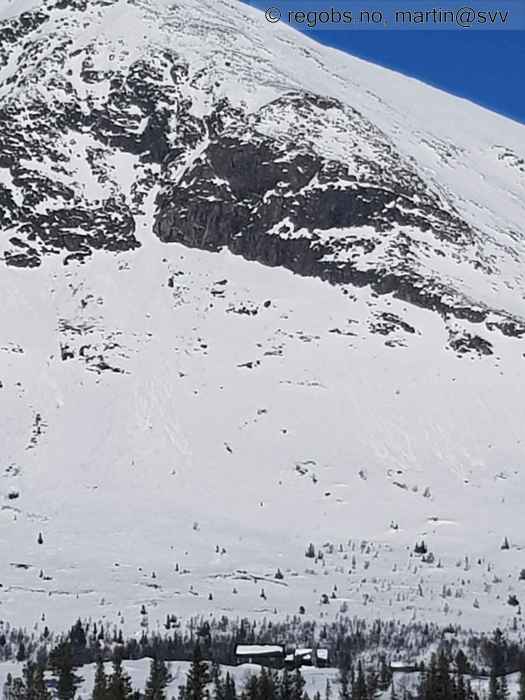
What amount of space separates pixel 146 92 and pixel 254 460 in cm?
7197

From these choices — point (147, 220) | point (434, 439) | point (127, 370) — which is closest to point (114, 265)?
point (147, 220)

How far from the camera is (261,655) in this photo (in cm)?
6712

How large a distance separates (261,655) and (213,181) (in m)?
86.4

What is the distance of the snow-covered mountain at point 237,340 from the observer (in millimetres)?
87688

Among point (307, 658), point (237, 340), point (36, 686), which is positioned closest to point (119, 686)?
point (36, 686)

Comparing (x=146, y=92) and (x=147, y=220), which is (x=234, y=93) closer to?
(x=146, y=92)

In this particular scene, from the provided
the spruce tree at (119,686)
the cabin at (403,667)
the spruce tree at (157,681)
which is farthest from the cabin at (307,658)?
the spruce tree at (119,686)

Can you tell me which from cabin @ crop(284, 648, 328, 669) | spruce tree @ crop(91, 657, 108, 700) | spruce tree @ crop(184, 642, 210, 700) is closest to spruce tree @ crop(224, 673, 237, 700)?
spruce tree @ crop(184, 642, 210, 700)

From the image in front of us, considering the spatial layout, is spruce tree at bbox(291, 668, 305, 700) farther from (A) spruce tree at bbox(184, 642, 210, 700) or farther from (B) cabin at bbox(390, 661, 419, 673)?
(B) cabin at bbox(390, 661, 419, 673)

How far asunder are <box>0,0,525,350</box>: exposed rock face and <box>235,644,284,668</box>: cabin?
61831 millimetres

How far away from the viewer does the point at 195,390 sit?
371 feet

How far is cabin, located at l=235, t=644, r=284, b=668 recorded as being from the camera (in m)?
66.4

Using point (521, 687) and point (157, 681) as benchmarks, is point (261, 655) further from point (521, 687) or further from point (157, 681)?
point (521, 687)

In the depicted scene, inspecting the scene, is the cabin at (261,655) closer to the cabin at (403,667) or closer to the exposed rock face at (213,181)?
the cabin at (403,667)
